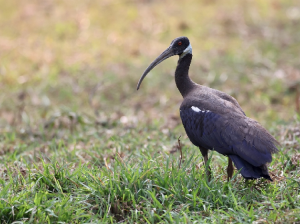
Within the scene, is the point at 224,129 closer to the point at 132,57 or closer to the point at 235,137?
the point at 235,137

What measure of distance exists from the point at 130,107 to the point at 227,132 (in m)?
4.63

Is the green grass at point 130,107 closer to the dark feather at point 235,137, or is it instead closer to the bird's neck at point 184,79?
the dark feather at point 235,137

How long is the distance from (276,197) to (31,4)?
36.4 feet

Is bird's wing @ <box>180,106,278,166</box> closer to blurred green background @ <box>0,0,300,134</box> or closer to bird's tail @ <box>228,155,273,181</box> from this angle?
bird's tail @ <box>228,155,273,181</box>

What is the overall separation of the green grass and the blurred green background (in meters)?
0.04

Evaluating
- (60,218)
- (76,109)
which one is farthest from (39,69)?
(60,218)

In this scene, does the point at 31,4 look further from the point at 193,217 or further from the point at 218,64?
the point at 193,217

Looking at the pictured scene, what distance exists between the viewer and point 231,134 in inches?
167

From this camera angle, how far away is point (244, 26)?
1245 cm

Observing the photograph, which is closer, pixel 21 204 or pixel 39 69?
pixel 21 204

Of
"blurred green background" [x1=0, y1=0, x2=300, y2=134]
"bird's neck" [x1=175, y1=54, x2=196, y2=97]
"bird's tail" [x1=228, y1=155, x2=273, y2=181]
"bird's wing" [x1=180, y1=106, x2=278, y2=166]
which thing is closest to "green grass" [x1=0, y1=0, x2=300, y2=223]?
"blurred green background" [x1=0, y1=0, x2=300, y2=134]

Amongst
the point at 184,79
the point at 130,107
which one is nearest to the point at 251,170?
the point at 184,79

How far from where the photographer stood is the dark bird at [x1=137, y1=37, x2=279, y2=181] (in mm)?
3990

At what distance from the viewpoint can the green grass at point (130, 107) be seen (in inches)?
155
